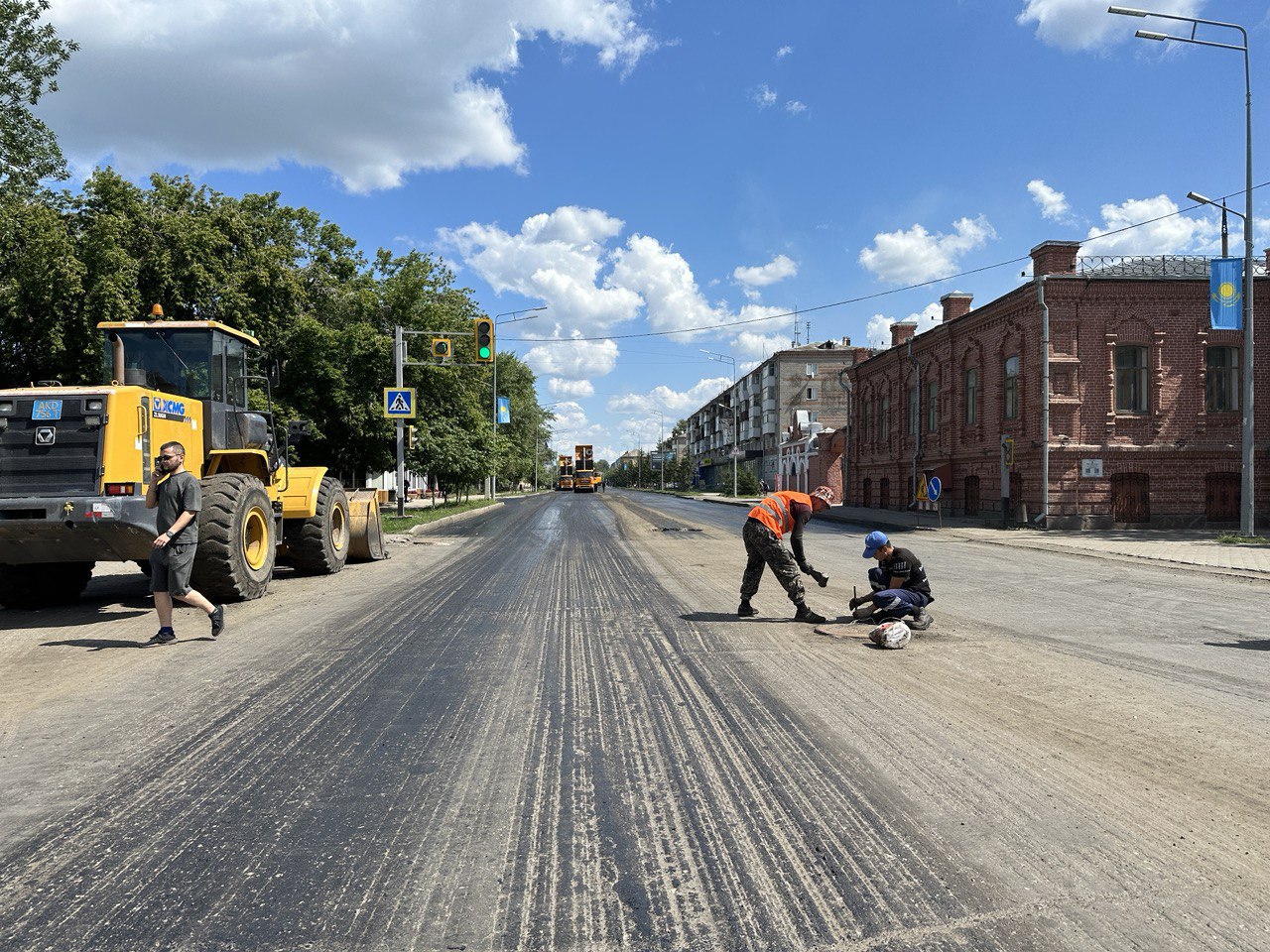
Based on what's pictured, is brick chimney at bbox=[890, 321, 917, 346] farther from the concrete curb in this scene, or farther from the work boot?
the work boot

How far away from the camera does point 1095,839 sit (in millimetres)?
3377

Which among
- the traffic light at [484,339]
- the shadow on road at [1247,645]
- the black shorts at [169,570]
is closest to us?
the black shorts at [169,570]

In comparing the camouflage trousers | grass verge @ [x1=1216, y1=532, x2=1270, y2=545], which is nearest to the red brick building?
grass verge @ [x1=1216, y1=532, x2=1270, y2=545]

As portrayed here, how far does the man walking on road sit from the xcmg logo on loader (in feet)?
6.23

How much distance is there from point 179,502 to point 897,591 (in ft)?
22.6

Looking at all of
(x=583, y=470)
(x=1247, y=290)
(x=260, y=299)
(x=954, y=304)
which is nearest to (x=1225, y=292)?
(x=1247, y=290)

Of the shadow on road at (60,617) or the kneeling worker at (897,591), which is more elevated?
the kneeling worker at (897,591)

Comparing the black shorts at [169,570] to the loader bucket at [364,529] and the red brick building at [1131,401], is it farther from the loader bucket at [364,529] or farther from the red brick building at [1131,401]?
the red brick building at [1131,401]

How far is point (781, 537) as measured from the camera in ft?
27.5

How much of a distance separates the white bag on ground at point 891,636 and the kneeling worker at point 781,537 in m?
1.12

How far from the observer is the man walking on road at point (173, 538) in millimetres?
7305

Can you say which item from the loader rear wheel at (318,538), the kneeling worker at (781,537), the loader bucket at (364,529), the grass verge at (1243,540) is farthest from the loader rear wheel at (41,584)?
the grass verge at (1243,540)

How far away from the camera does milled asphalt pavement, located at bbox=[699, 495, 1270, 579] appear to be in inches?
607

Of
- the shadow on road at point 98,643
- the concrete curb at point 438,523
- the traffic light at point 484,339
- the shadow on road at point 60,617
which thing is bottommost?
the shadow on road at point 60,617
